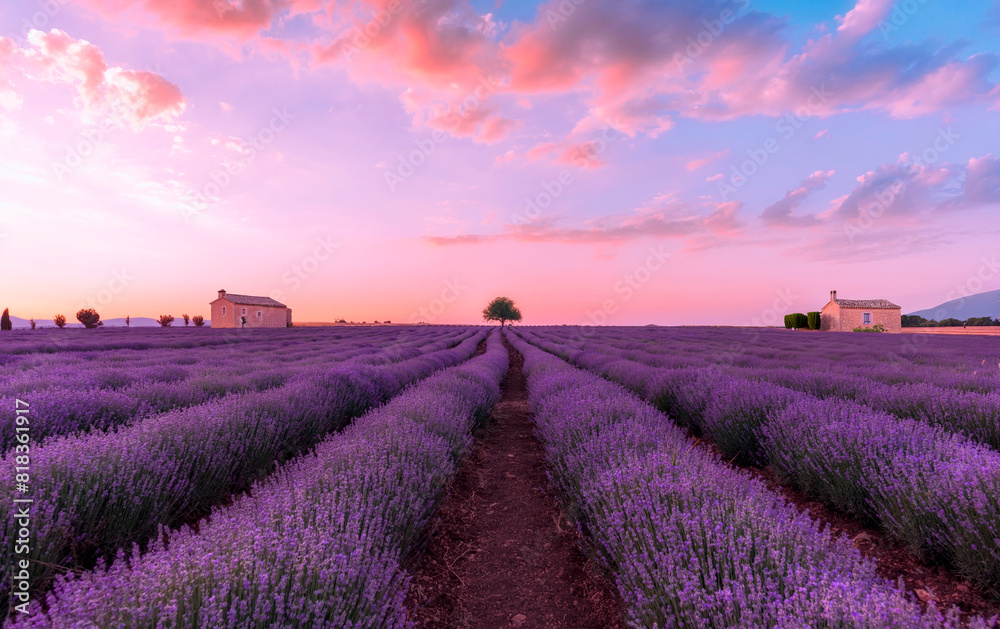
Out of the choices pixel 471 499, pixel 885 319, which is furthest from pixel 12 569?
pixel 885 319

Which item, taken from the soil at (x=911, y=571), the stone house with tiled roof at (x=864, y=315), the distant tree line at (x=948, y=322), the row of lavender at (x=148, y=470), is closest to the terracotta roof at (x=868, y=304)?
the stone house with tiled roof at (x=864, y=315)

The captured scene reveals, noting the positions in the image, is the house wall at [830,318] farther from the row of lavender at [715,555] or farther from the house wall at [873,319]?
the row of lavender at [715,555]

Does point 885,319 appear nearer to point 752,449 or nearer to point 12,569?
point 752,449

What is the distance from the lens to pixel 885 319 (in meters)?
30.8

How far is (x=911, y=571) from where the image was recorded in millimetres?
2236

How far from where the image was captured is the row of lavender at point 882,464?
79.5 inches

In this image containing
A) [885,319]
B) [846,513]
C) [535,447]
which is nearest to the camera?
[846,513]

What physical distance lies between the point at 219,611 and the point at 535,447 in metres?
4.12

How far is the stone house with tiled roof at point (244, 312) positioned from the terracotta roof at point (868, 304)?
162 feet

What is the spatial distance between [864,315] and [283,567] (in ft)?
133

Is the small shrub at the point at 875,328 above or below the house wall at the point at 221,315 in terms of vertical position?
below

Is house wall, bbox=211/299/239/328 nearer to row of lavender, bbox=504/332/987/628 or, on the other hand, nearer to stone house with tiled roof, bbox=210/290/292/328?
stone house with tiled roof, bbox=210/290/292/328

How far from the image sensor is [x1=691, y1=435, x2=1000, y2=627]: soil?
1.92 meters

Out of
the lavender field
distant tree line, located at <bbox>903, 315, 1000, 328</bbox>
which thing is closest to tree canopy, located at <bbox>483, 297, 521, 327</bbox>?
distant tree line, located at <bbox>903, 315, 1000, 328</bbox>
